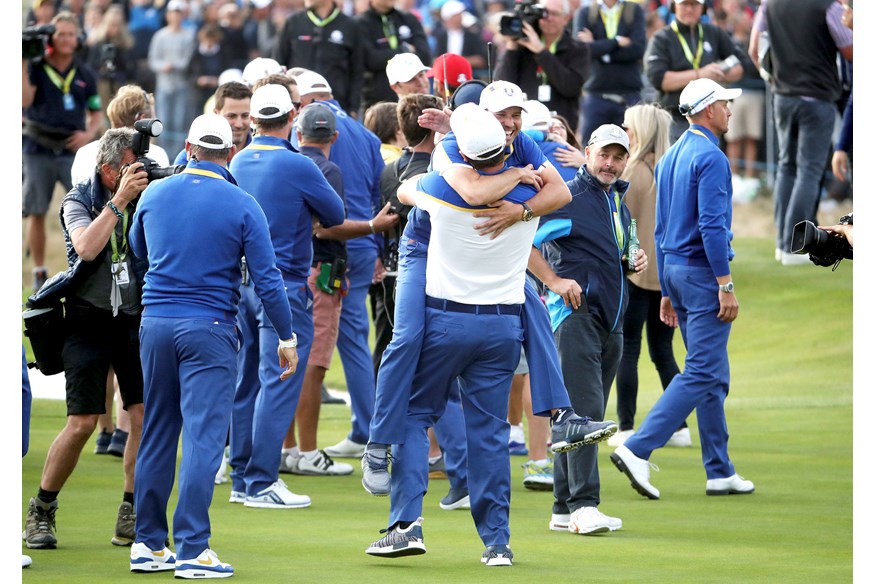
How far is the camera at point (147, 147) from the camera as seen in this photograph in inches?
299

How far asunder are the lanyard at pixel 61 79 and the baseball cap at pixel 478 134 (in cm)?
874

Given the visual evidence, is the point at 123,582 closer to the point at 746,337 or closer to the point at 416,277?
the point at 416,277

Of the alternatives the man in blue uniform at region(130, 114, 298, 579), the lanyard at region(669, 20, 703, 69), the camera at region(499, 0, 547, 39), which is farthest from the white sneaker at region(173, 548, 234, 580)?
the lanyard at region(669, 20, 703, 69)

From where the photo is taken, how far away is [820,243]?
6.78m

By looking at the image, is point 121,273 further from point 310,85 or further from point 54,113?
point 54,113

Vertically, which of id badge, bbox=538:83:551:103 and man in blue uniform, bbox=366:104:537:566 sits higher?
id badge, bbox=538:83:551:103

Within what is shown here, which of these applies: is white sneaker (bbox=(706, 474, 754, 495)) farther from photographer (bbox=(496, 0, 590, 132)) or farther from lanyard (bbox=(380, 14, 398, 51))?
lanyard (bbox=(380, 14, 398, 51))

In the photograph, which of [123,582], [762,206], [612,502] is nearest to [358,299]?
[612,502]

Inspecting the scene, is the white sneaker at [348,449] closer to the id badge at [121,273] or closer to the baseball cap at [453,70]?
the baseball cap at [453,70]

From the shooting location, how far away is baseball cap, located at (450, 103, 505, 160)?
7.23m

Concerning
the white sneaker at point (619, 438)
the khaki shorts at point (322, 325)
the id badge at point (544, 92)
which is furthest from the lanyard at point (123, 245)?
the id badge at point (544, 92)

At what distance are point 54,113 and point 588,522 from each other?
8.65 metres

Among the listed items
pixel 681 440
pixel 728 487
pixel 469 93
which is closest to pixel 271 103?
pixel 469 93

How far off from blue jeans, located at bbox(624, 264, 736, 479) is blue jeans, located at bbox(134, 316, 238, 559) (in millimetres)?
3135
